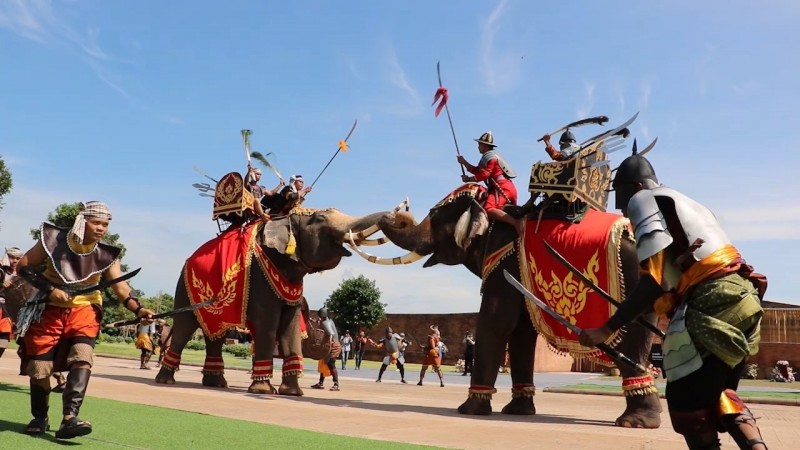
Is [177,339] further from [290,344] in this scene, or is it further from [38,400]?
[38,400]

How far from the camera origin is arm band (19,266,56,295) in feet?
18.7

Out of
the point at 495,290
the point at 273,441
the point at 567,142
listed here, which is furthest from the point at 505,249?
the point at 273,441

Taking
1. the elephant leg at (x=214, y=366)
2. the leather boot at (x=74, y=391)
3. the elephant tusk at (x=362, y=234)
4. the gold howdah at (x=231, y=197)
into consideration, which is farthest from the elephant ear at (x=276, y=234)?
the leather boot at (x=74, y=391)

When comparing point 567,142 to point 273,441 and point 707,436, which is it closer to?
point 273,441

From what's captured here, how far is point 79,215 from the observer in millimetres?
6047

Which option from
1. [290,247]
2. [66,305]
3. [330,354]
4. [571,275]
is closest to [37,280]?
[66,305]

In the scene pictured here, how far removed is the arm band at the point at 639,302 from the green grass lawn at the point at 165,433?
2338mm

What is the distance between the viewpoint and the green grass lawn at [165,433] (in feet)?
17.0

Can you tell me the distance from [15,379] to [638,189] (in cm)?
972

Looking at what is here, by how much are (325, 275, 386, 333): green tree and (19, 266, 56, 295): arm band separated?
37.1 meters

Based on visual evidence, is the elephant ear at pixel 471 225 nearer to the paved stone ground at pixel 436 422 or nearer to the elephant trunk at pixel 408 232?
the elephant trunk at pixel 408 232

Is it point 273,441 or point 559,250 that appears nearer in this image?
point 273,441

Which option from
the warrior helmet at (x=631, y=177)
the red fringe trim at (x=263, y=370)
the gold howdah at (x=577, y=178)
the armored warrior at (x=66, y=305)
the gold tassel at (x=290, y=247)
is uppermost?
the gold howdah at (x=577, y=178)

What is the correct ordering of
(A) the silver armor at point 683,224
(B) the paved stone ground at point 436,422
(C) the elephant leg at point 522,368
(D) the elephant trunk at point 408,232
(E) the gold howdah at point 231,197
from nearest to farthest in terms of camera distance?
(A) the silver armor at point 683,224 < (B) the paved stone ground at point 436,422 < (C) the elephant leg at point 522,368 < (D) the elephant trunk at point 408,232 < (E) the gold howdah at point 231,197
